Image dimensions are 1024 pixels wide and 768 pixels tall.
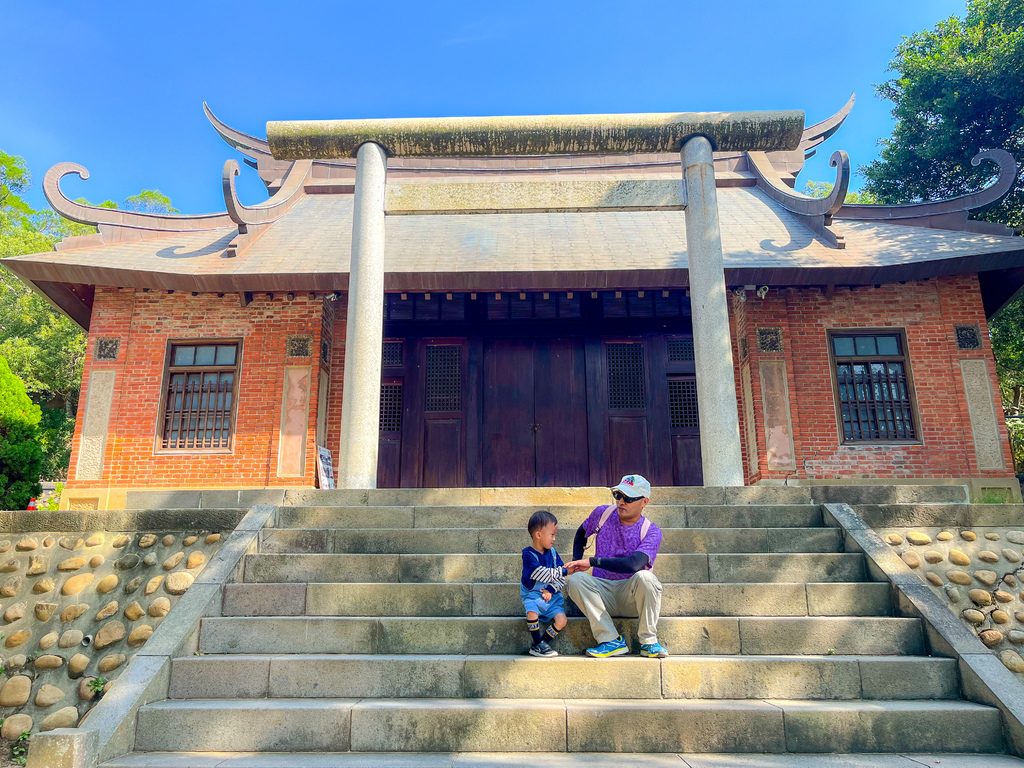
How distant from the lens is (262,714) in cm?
362

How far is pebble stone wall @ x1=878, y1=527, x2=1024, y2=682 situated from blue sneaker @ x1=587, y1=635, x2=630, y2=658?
2.32 m

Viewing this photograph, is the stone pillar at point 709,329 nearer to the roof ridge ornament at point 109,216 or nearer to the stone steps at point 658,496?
the stone steps at point 658,496

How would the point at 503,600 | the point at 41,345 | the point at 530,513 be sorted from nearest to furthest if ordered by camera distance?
the point at 503,600 → the point at 530,513 → the point at 41,345

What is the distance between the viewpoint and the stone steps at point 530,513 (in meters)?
5.54

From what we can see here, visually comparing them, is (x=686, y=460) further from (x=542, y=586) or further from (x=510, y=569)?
(x=542, y=586)

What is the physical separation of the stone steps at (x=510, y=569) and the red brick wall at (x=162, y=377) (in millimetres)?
5267

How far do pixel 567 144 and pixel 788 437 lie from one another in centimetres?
535

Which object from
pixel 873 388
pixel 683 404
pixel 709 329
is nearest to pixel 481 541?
pixel 709 329

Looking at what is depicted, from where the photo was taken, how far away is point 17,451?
24.0 ft

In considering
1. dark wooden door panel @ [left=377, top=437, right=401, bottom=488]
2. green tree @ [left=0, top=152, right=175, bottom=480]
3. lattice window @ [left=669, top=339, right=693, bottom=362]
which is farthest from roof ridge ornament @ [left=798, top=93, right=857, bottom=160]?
green tree @ [left=0, top=152, right=175, bottom=480]

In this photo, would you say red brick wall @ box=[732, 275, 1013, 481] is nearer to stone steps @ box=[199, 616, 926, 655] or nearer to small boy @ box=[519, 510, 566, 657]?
stone steps @ box=[199, 616, 926, 655]

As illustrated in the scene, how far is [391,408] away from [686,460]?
4743 millimetres

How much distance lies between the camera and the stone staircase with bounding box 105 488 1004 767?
3.52 m

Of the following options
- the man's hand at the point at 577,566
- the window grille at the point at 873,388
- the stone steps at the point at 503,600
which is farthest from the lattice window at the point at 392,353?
the man's hand at the point at 577,566
